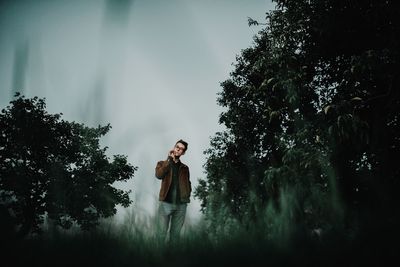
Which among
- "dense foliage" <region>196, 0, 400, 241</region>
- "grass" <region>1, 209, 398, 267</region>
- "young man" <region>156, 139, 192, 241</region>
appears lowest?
"grass" <region>1, 209, 398, 267</region>

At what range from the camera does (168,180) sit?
5855 millimetres

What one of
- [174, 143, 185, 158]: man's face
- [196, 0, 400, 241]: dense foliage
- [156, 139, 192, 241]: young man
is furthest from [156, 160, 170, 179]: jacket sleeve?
[196, 0, 400, 241]: dense foliage

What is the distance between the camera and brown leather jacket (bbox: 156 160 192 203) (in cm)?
578

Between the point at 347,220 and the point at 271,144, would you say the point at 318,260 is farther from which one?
the point at 271,144

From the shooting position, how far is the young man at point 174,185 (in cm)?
573

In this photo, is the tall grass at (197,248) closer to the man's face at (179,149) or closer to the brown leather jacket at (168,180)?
the brown leather jacket at (168,180)

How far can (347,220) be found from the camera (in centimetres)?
271

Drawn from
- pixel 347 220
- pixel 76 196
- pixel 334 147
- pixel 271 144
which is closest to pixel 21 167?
pixel 76 196

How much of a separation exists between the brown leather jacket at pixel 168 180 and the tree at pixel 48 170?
1694cm

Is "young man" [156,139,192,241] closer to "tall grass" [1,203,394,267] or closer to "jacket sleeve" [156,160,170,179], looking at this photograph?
"jacket sleeve" [156,160,170,179]

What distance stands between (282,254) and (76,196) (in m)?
23.5

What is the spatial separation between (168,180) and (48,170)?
2117 centimetres

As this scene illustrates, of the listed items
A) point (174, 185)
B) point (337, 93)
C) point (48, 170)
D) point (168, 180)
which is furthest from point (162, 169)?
point (48, 170)

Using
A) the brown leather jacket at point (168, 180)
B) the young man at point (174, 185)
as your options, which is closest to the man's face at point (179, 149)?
the young man at point (174, 185)
